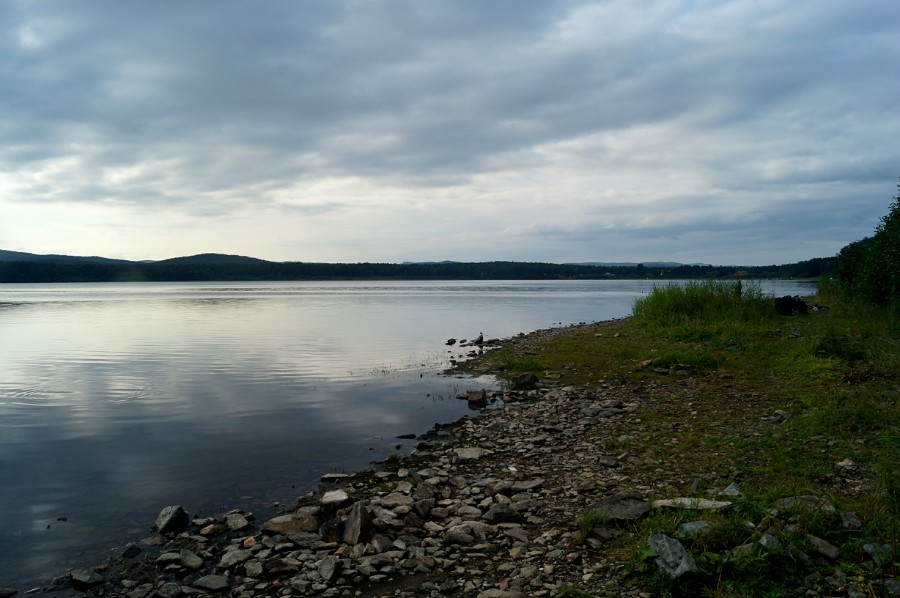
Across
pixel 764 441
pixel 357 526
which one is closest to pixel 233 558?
pixel 357 526

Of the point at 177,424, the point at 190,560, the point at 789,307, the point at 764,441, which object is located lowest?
the point at 177,424

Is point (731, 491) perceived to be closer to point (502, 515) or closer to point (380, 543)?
point (502, 515)

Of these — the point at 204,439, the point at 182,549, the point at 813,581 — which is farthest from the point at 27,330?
the point at 813,581

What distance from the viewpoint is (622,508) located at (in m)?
6.84

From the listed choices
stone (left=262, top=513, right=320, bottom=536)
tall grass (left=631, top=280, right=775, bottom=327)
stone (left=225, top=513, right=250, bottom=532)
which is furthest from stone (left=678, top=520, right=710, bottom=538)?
tall grass (left=631, top=280, right=775, bottom=327)

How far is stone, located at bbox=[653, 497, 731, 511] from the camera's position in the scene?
627cm

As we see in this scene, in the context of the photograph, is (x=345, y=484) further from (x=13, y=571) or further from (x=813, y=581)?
(x=813, y=581)

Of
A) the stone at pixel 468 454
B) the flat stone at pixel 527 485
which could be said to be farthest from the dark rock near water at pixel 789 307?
the flat stone at pixel 527 485

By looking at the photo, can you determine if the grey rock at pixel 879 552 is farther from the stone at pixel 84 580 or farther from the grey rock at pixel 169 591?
the stone at pixel 84 580

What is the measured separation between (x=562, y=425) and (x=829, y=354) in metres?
8.46

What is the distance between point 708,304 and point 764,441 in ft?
66.6

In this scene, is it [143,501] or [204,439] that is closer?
[143,501]

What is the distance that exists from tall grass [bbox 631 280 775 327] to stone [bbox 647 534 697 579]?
22341 millimetres

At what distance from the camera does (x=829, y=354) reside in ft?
51.1
